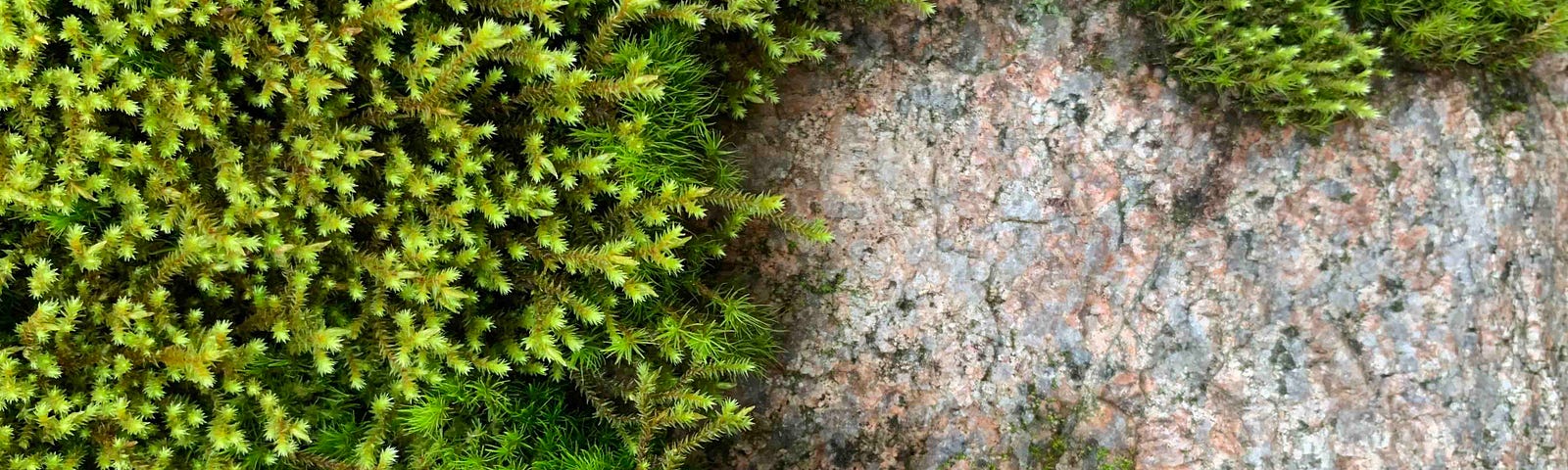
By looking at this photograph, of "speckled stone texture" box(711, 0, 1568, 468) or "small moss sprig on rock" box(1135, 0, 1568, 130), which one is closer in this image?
"small moss sprig on rock" box(1135, 0, 1568, 130)

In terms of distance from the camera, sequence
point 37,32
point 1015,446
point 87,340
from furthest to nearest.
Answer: point 1015,446
point 87,340
point 37,32

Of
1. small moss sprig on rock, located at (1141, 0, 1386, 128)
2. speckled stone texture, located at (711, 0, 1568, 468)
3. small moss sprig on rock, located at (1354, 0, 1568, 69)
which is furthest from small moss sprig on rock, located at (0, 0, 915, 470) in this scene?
small moss sprig on rock, located at (1354, 0, 1568, 69)

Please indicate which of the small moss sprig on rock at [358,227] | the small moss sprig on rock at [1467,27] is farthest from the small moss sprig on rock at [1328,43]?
the small moss sprig on rock at [358,227]

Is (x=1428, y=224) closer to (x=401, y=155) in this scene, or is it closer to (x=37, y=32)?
(x=401, y=155)

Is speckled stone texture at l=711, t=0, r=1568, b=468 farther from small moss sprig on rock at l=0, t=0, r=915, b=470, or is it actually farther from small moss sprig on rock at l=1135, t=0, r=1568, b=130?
small moss sprig on rock at l=0, t=0, r=915, b=470

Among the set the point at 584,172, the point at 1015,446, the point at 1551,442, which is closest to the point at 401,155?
the point at 584,172

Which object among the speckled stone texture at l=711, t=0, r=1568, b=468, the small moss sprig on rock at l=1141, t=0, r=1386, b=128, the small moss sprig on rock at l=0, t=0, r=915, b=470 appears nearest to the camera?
the small moss sprig on rock at l=0, t=0, r=915, b=470
